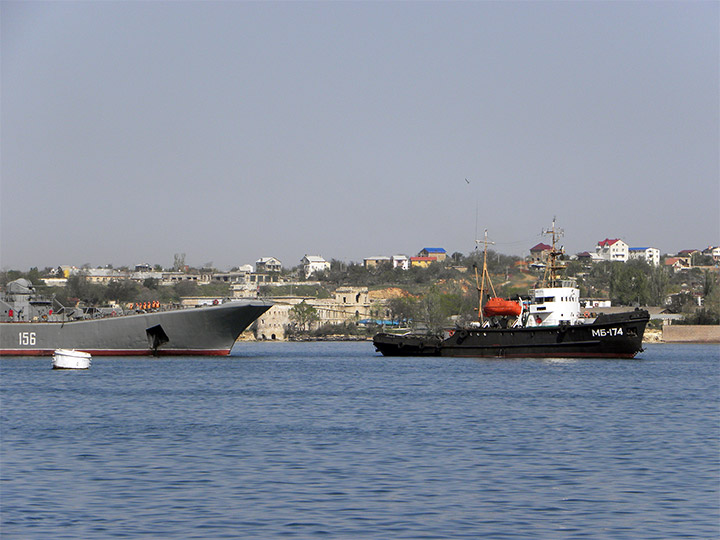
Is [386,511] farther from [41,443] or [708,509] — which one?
[41,443]

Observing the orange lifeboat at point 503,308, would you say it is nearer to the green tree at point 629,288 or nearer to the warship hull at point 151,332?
the warship hull at point 151,332

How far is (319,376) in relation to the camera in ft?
169

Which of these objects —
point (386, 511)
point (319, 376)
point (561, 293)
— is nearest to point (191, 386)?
point (319, 376)

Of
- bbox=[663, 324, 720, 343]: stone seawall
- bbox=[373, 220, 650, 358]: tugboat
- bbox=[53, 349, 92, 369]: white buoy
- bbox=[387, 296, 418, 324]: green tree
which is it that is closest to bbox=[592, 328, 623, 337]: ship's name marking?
bbox=[373, 220, 650, 358]: tugboat

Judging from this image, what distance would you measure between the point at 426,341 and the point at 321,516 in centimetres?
5596

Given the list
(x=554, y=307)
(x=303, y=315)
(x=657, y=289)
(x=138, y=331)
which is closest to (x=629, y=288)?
(x=657, y=289)

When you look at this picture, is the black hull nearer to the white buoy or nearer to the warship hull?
the warship hull

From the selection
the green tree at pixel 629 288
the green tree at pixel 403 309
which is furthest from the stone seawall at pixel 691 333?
the green tree at pixel 403 309

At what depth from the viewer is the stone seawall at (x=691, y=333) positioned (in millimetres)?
117250

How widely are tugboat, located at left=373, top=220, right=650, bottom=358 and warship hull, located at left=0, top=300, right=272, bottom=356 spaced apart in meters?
14.6

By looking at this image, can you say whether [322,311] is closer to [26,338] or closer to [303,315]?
[303,315]

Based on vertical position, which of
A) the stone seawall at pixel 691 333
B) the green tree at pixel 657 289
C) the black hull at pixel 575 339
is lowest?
the stone seawall at pixel 691 333

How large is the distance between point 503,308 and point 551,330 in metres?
4.26

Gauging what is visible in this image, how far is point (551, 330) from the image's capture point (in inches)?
2448
